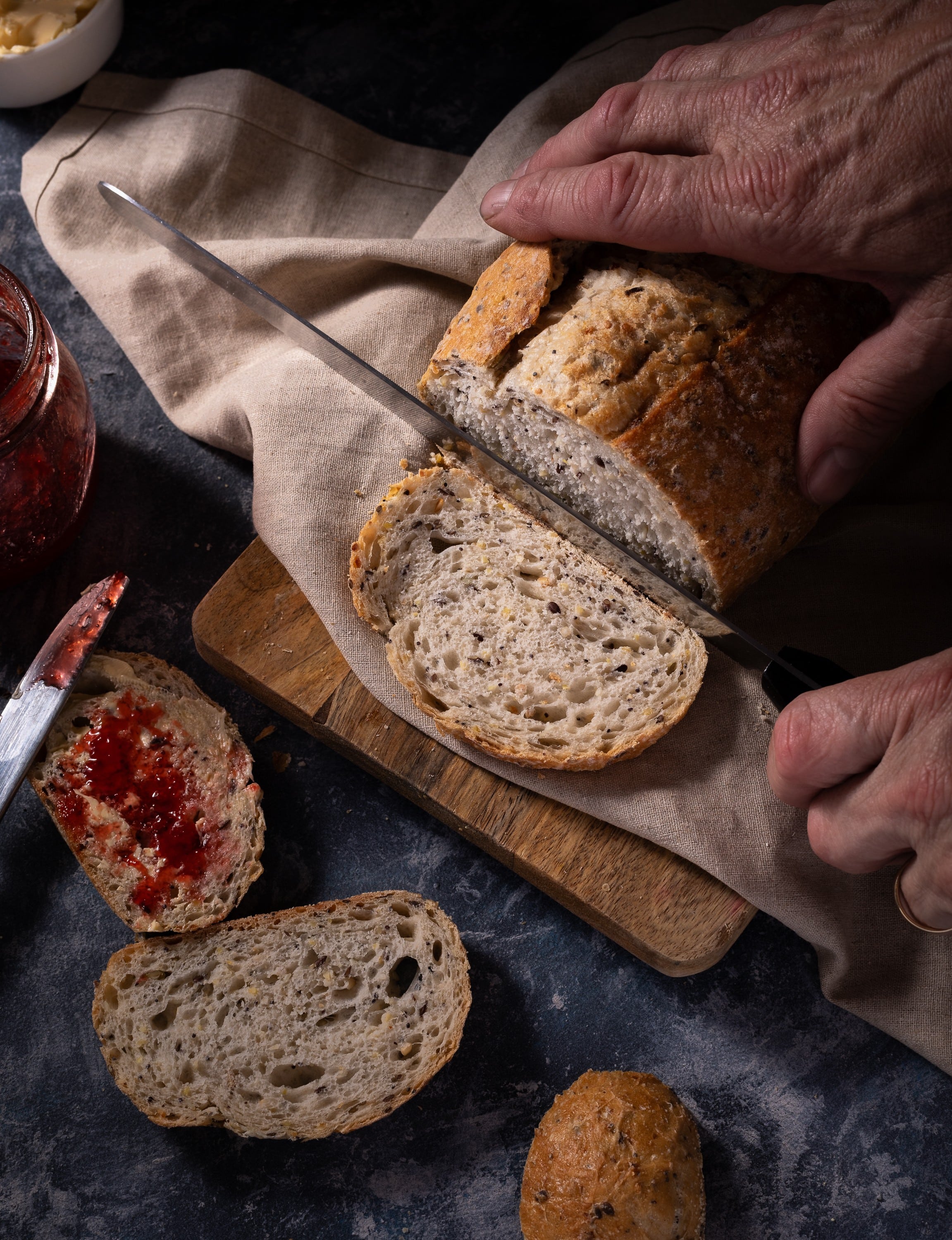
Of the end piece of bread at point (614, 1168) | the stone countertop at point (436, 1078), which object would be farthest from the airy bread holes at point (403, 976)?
the end piece of bread at point (614, 1168)

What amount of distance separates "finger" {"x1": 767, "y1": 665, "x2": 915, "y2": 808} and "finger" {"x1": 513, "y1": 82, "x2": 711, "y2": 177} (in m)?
1.24

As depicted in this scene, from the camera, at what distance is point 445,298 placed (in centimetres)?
299

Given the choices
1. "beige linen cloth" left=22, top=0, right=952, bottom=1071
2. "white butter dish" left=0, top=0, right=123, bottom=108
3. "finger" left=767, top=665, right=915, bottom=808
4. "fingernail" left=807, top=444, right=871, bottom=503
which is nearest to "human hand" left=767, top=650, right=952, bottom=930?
"finger" left=767, top=665, right=915, bottom=808

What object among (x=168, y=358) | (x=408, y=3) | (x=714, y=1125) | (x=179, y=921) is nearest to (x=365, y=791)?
(x=179, y=921)

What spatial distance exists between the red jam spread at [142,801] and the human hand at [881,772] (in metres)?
1.45

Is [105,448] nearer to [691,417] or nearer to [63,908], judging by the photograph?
[63,908]

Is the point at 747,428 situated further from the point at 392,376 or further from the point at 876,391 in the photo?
the point at 392,376

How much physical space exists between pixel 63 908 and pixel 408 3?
3127mm

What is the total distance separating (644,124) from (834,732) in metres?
1.42

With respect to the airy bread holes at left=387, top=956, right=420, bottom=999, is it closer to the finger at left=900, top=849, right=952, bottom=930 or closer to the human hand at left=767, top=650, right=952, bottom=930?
the human hand at left=767, top=650, right=952, bottom=930

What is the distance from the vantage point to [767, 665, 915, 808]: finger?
2.08m

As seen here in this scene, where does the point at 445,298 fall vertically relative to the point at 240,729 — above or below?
above

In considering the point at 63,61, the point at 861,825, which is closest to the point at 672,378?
the point at 861,825

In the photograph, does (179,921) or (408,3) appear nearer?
(179,921)
